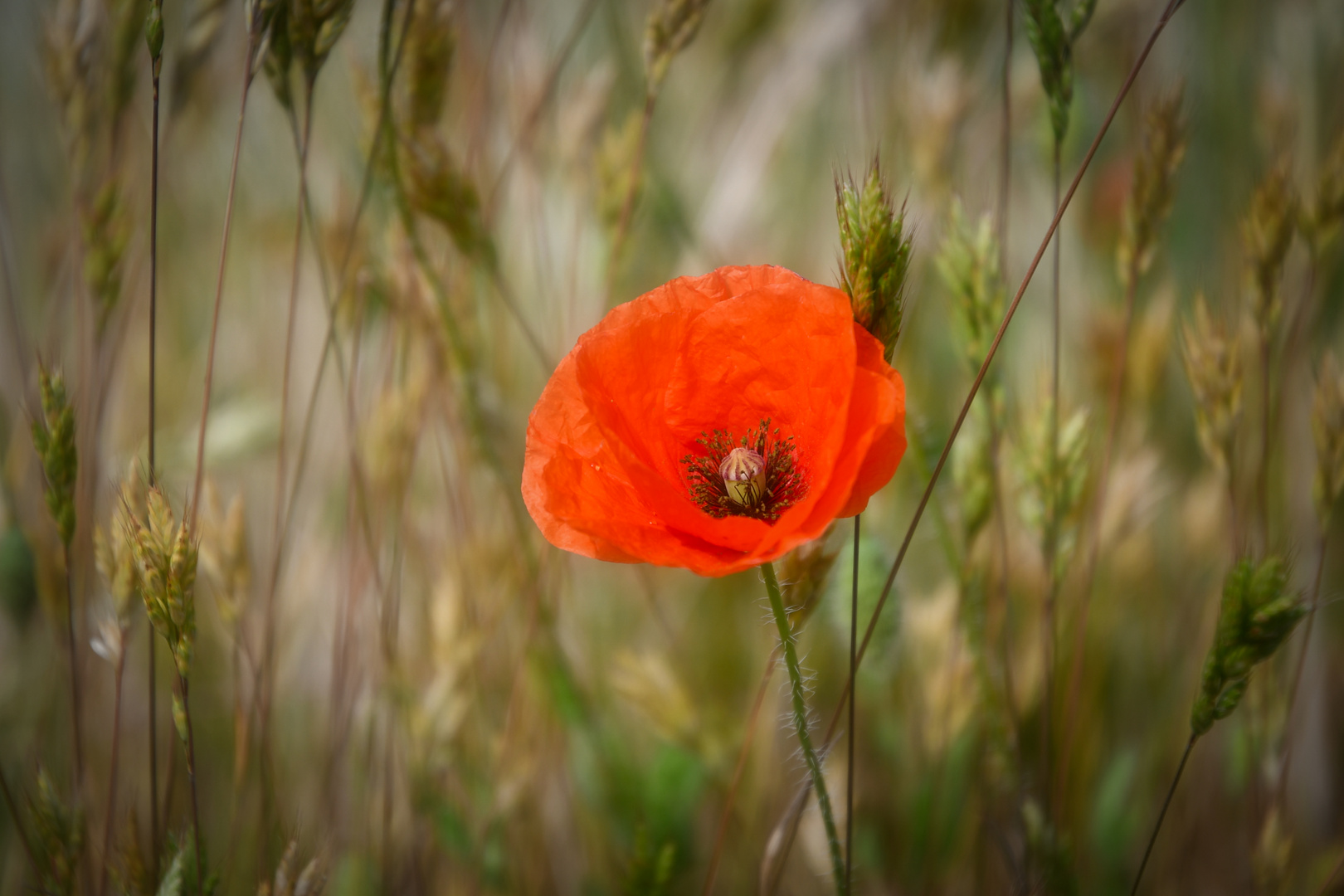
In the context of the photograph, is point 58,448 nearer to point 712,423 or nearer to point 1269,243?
point 712,423

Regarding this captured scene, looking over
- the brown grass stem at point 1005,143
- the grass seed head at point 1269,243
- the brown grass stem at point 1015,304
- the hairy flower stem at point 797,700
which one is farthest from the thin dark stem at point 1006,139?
the hairy flower stem at point 797,700

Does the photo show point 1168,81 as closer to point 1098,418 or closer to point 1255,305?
point 1098,418

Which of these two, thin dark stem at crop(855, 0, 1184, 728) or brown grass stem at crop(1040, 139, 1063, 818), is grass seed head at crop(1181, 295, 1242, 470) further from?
thin dark stem at crop(855, 0, 1184, 728)

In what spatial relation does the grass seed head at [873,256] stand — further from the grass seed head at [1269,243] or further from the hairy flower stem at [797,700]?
the grass seed head at [1269,243]

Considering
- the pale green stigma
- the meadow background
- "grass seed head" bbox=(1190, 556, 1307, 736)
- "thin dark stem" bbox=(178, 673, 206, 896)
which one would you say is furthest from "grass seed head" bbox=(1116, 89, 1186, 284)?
"thin dark stem" bbox=(178, 673, 206, 896)

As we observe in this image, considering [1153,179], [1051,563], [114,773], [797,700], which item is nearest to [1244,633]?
[1051,563]

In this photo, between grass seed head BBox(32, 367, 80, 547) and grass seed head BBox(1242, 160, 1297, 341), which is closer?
grass seed head BBox(32, 367, 80, 547)

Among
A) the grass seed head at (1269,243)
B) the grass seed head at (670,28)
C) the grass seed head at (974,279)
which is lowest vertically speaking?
the grass seed head at (974,279)
